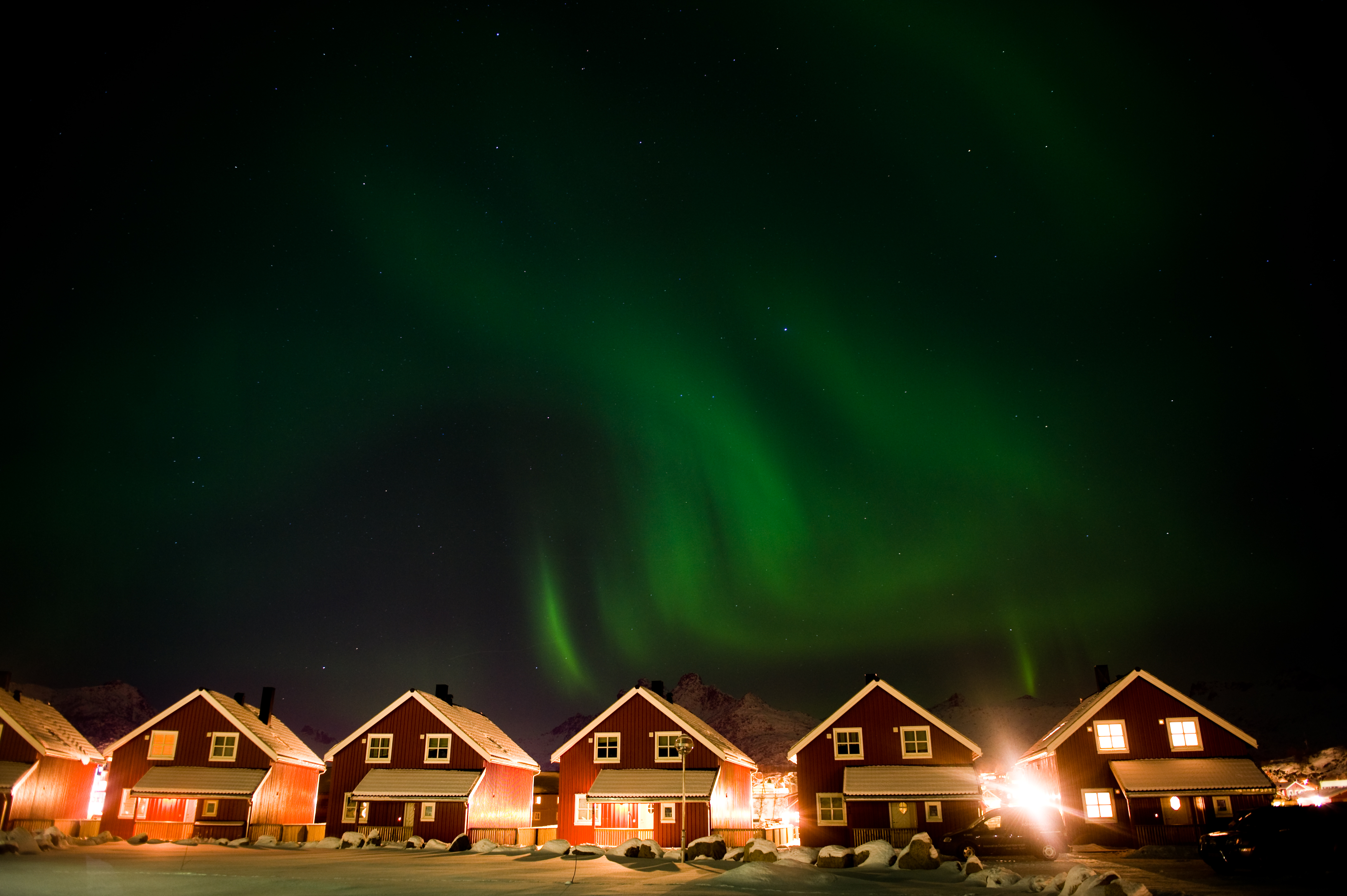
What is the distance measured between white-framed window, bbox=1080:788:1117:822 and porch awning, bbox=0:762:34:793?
5585 centimetres

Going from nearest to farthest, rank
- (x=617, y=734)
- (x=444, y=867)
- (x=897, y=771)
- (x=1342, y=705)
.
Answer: (x=444, y=867) < (x=897, y=771) < (x=617, y=734) < (x=1342, y=705)

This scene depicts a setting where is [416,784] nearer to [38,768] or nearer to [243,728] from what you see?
[243,728]

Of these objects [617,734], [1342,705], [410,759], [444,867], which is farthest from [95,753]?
[1342,705]

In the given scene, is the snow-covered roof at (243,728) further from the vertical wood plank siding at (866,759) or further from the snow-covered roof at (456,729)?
the vertical wood plank siding at (866,759)

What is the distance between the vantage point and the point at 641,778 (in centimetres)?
4441

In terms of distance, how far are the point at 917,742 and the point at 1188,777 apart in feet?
40.8

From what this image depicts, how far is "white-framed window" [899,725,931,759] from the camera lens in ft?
142

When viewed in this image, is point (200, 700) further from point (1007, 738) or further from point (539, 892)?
point (1007, 738)

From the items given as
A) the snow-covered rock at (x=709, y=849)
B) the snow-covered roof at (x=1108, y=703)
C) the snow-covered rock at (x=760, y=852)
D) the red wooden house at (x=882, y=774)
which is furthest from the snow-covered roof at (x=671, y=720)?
the snow-covered roof at (x=1108, y=703)

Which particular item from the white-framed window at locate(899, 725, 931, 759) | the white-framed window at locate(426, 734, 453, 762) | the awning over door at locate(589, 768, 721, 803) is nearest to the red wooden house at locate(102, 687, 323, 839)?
the white-framed window at locate(426, 734, 453, 762)

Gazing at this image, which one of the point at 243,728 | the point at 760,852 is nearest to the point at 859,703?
the point at 760,852

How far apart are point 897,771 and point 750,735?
→ 140 meters

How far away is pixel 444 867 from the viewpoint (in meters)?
27.8

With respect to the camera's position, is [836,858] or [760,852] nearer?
[760,852]
